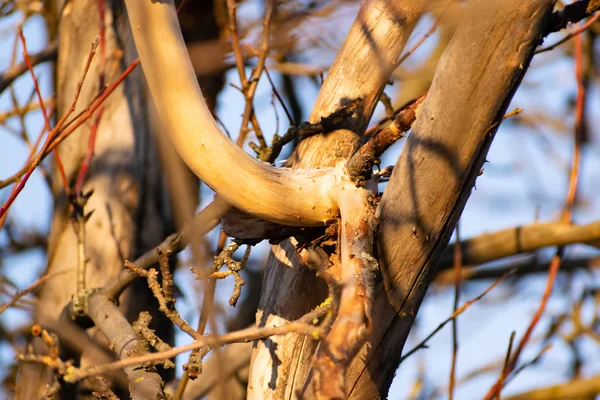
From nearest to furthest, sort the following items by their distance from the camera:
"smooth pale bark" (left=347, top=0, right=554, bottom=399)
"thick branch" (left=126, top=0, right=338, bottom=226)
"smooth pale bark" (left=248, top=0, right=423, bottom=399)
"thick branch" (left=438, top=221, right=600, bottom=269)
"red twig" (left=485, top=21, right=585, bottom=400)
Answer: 1. "smooth pale bark" (left=347, top=0, right=554, bottom=399)
2. "thick branch" (left=126, top=0, right=338, bottom=226)
3. "smooth pale bark" (left=248, top=0, right=423, bottom=399)
4. "red twig" (left=485, top=21, right=585, bottom=400)
5. "thick branch" (left=438, top=221, right=600, bottom=269)

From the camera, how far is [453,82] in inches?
41.5

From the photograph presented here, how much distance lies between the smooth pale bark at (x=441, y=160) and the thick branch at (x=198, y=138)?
178 mm

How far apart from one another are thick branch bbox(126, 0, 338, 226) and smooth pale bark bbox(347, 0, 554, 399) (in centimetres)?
18

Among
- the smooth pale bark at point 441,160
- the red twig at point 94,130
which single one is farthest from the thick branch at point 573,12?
the red twig at point 94,130

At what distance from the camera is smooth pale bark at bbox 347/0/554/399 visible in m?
1.01

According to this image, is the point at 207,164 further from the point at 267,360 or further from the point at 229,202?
the point at 267,360

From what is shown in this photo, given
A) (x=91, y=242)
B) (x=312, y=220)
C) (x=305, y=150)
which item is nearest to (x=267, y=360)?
(x=312, y=220)

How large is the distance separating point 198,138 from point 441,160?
487mm

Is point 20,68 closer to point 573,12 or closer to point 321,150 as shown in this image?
point 321,150

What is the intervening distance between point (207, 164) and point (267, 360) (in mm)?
555

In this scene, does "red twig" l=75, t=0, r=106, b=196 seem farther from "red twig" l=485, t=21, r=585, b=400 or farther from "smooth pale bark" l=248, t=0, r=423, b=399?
"red twig" l=485, t=21, r=585, b=400

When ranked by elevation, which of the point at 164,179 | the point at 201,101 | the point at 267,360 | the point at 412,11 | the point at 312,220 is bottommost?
the point at 267,360

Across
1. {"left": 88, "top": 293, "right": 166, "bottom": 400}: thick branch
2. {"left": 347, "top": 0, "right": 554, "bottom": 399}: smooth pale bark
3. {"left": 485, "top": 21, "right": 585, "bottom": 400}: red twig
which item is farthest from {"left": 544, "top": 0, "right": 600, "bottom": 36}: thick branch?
{"left": 485, "top": 21, "right": 585, "bottom": 400}: red twig

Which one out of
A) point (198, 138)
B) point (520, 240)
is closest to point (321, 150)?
point (198, 138)
